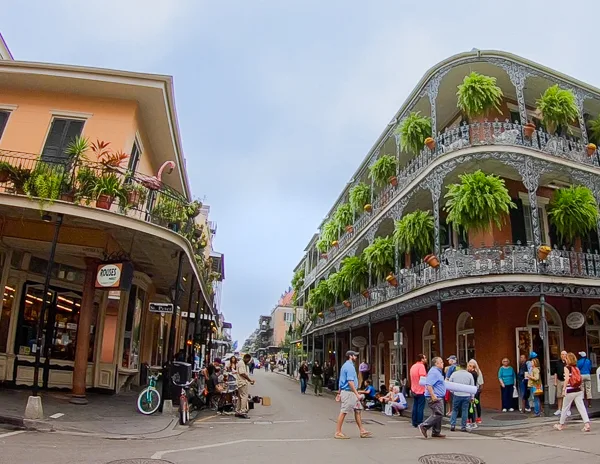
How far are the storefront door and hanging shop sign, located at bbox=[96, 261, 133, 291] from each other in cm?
288

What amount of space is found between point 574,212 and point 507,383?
17.3 ft

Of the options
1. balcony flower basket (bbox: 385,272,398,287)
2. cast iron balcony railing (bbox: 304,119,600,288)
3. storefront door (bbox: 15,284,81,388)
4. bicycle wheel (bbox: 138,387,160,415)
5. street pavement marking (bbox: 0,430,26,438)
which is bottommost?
street pavement marking (bbox: 0,430,26,438)

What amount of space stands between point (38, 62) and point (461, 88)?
11.8 metres

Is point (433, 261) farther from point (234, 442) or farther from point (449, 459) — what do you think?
point (234, 442)

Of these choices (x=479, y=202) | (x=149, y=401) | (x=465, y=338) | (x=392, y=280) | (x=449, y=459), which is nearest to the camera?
(x=449, y=459)

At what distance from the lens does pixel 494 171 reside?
635 inches

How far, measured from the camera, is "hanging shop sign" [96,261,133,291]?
11289 mm

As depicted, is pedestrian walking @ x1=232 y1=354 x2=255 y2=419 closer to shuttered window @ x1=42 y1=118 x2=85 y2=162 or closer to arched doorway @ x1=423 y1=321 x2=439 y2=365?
shuttered window @ x1=42 y1=118 x2=85 y2=162

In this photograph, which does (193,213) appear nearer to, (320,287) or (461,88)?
(461,88)

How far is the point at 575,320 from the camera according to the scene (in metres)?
15.4

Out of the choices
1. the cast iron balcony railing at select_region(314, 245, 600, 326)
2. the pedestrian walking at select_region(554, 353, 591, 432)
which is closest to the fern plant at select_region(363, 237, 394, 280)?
the cast iron balcony railing at select_region(314, 245, 600, 326)

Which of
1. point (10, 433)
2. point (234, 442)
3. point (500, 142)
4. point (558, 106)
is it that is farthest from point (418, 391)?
point (558, 106)

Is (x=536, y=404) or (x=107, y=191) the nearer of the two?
(x=107, y=191)

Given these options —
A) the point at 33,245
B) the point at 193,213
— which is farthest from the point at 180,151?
the point at 33,245
